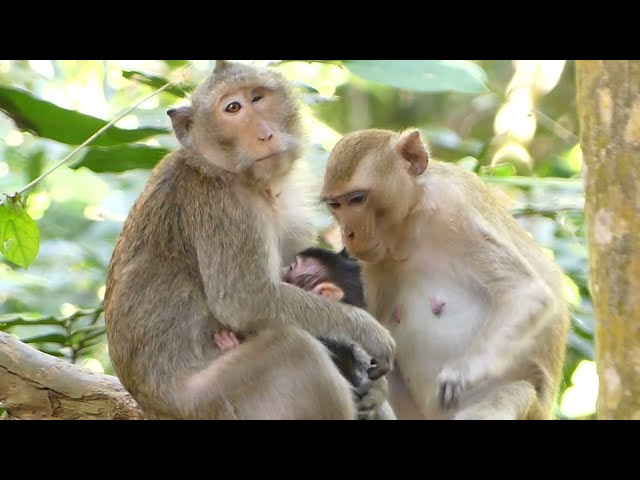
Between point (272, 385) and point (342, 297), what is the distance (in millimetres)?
846

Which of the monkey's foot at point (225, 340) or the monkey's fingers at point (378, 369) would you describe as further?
the monkey's foot at point (225, 340)

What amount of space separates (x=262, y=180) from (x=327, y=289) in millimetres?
688

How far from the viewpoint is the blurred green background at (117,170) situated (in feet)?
17.6

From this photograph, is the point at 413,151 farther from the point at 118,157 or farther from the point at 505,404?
the point at 118,157

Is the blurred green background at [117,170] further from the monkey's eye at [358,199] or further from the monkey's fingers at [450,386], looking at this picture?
the monkey's fingers at [450,386]

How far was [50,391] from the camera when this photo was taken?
15.8ft

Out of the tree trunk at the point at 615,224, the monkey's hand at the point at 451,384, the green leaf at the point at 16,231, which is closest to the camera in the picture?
the tree trunk at the point at 615,224

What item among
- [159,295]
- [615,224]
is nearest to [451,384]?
[615,224]

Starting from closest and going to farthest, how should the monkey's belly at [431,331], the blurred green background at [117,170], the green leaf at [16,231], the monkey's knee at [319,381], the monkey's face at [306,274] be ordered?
the monkey's knee at [319,381] < the monkey's belly at [431,331] < the monkey's face at [306,274] < the green leaf at [16,231] < the blurred green background at [117,170]

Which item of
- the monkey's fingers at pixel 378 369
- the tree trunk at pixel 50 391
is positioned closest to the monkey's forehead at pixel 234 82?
the monkey's fingers at pixel 378 369

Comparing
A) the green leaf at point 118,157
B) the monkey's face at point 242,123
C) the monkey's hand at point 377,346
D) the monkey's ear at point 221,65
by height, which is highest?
the green leaf at point 118,157

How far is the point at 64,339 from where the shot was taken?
5.57m

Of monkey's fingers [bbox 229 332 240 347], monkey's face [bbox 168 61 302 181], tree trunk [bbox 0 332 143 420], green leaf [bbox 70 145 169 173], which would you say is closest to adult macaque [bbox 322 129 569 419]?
monkey's face [bbox 168 61 302 181]

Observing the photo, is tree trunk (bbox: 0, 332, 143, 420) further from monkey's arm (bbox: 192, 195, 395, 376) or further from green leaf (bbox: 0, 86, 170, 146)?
green leaf (bbox: 0, 86, 170, 146)
